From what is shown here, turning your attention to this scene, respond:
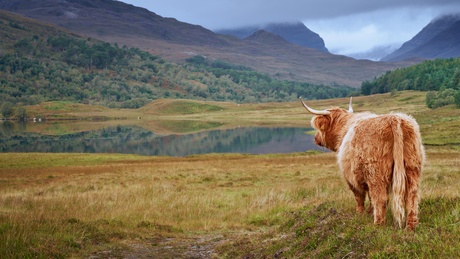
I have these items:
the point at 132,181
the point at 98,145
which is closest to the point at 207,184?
the point at 132,181

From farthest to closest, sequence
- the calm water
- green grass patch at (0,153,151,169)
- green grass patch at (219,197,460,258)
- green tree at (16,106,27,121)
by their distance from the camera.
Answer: green tree at (16,106,27,121), the calm water, green grass patch at (0,153,151,169), green grass patch at (219,197,460,258)

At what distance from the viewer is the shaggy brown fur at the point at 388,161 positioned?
258 inches

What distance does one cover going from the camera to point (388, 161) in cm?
674

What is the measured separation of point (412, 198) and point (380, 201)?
0.47 meters

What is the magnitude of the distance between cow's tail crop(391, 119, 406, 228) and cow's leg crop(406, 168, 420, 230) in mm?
86

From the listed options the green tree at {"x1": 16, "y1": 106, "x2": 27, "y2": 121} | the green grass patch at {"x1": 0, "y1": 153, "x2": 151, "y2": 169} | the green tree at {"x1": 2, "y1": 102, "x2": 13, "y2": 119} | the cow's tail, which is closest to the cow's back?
the cow's tail

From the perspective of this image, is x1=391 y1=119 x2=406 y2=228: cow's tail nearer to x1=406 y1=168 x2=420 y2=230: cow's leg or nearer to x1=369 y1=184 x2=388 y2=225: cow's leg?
x1=406 y1=168 x2=420 y2=230: cow's leg

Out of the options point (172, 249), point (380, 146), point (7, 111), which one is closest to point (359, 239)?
point (380, 146)

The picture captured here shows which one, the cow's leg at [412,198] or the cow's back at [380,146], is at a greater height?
the cow's back at [380,146]

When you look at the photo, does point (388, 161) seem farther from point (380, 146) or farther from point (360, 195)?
point (360, 195)

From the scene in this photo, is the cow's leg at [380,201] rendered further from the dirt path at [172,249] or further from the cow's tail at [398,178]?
the dirt path at [172,249]

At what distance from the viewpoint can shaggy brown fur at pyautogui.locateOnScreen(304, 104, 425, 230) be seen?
6543 millimetres

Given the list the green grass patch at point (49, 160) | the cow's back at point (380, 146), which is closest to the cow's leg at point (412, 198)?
the cow's back at point (380, 146)

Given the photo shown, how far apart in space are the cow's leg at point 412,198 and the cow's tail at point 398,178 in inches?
3.4
